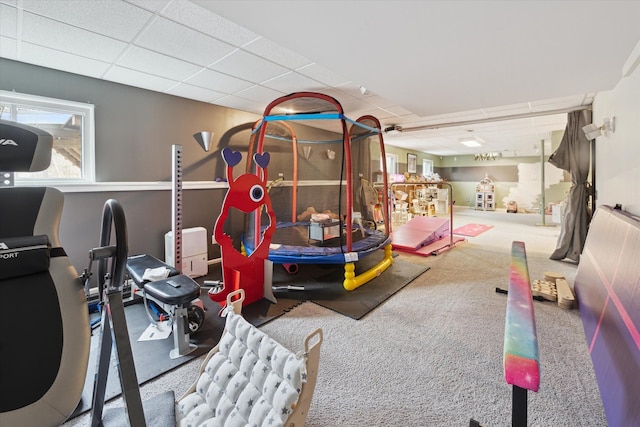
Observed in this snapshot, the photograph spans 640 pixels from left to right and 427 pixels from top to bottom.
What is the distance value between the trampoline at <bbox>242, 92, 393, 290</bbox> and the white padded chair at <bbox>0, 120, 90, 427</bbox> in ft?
7.60

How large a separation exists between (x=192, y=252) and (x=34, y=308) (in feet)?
8.77

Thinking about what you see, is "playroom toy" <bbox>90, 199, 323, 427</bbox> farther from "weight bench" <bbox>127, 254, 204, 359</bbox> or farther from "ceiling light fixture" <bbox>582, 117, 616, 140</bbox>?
"ceiling light fixture" <bbox>582, 117, 616, 140</bbox>

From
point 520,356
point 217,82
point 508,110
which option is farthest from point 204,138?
point 508,110

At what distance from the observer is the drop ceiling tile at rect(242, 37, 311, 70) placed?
2457 millimetres

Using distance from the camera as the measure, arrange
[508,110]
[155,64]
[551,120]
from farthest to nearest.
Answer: [551,120]
[508,110]
[155,64]

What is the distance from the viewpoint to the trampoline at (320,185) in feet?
11.4

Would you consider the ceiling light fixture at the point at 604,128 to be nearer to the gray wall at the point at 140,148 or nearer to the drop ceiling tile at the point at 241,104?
the gray wall at the point at 140,148

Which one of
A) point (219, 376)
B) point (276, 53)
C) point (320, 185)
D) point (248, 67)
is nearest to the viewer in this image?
point (219, 376)

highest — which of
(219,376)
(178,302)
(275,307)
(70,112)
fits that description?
(70,112)

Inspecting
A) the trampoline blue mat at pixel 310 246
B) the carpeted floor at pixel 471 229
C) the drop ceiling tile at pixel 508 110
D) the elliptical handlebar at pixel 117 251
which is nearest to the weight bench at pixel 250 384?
the elliptical handlebar at pixel 117 251

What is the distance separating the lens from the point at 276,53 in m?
2.63

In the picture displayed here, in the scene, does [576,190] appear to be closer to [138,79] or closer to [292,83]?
[292,83]

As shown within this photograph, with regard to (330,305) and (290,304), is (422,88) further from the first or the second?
(290,304)

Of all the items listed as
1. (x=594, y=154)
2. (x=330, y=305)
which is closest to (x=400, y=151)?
(x=594, y=154)
